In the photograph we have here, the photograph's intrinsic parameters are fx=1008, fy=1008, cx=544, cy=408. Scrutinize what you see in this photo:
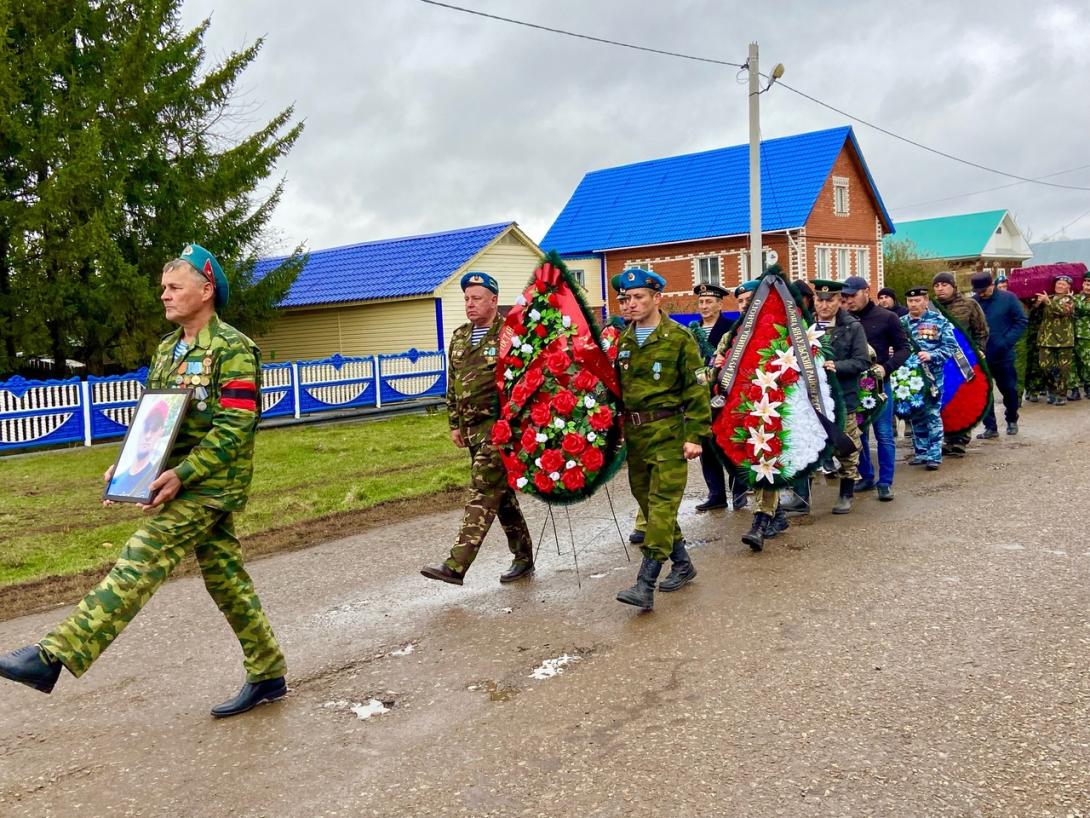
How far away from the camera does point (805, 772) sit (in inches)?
142

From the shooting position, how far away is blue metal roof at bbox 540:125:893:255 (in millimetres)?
35875

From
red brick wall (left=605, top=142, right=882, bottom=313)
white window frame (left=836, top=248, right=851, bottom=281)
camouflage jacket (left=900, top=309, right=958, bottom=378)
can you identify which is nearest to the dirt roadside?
camouflage jacket (left=900, top=309, right=958, bottom=378)

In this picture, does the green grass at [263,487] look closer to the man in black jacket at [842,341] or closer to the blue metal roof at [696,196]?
the man in black jacket at [842,341]

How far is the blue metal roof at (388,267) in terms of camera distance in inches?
1049

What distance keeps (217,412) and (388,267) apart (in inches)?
968

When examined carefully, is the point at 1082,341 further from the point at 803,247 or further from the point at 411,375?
the point at 803,247

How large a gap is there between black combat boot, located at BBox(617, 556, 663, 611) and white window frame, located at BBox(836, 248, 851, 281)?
3348 centimetres

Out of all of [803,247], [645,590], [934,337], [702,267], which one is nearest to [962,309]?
[934,337]

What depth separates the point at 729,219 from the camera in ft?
119

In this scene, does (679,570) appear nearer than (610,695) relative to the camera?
No

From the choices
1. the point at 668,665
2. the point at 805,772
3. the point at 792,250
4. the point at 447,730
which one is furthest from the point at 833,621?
the point at 792,250

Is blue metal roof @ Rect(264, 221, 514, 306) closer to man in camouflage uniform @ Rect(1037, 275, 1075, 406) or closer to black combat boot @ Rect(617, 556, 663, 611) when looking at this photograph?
man in camouflage uniform @ Rect(1037, 275, 1075, 406)

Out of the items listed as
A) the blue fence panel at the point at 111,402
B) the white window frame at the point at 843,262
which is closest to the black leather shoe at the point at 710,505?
the blue fence panel at the point at 111,402

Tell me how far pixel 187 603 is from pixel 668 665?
128 inches
